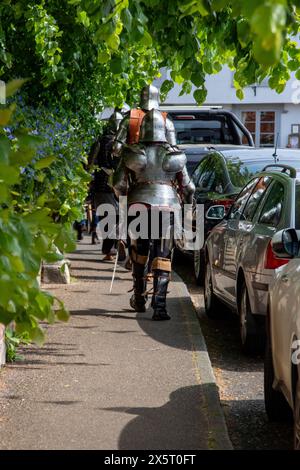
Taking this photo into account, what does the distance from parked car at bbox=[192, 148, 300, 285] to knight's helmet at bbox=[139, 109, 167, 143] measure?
2.02 m

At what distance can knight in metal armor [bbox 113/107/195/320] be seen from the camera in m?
9.87

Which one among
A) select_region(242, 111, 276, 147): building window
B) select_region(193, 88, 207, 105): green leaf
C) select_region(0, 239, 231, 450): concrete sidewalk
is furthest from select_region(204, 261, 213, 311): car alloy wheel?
select_region(242, 111, 276, 147): building window

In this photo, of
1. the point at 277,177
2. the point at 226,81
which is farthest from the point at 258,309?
the point at 226,81

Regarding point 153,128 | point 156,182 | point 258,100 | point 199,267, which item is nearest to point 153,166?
point 156,182

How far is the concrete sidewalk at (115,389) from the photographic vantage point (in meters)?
5.68

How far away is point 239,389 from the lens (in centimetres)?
754

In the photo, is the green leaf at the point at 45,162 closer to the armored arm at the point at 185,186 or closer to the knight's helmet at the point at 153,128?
the knight's helmet at the point at 153,128

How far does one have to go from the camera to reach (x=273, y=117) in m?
47.9

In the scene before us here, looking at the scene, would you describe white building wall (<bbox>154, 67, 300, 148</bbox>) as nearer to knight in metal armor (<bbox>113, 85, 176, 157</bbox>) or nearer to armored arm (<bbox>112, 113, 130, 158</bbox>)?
armored arm (<bbox>112, 113, 130, 158</bbox>)

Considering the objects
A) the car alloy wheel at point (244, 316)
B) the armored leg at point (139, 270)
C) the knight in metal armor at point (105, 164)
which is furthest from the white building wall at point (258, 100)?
the car alloy wheel at point (244, 316)

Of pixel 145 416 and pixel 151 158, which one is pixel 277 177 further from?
pixel 145 416

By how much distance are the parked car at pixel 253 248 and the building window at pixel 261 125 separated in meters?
37.7

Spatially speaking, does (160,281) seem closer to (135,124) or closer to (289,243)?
(135,124)

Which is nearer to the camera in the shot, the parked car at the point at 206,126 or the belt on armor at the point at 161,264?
the belt on armor at the point at 161,264
